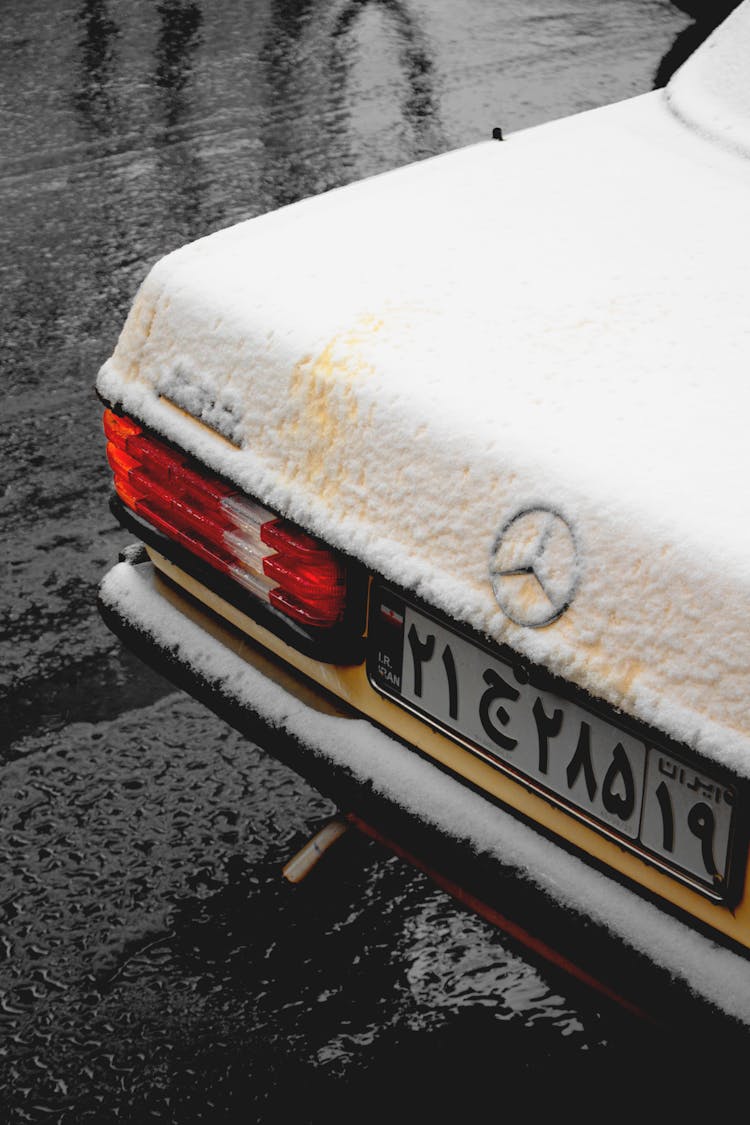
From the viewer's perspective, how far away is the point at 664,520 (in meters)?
1.65

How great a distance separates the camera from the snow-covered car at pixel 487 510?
169 centimetres

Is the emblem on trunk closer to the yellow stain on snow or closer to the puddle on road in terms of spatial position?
the yellow stain on snow

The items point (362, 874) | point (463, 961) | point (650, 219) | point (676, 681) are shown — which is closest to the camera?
point (676, 681)

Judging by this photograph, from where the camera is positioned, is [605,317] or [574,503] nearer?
[574,503]

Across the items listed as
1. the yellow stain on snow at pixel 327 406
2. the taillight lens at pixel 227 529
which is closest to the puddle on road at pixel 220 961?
the taillight lens at pixel 227 529

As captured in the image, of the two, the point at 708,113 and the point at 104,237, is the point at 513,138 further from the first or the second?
the point at 104,237

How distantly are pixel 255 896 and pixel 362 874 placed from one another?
217mm

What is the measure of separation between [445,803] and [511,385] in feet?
1.95

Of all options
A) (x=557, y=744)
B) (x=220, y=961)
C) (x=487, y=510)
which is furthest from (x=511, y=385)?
(x=220, y=961)

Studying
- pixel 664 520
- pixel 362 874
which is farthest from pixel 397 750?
pixel 362 874

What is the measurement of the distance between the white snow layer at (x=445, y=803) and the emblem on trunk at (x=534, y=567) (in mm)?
349

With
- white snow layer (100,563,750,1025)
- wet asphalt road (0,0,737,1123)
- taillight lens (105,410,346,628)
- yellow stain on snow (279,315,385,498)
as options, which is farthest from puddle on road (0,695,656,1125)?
yellow stain on snow (279,315,385,498)

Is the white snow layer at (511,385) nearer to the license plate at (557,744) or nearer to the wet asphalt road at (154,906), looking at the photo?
the license plate at (557,744)

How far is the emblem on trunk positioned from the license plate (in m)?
0.10
